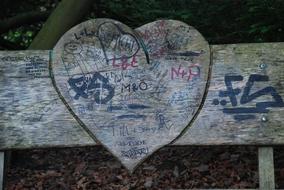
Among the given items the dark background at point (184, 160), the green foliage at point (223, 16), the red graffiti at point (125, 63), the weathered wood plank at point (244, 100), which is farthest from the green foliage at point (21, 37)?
the weathered wood plank at point (244, 100)

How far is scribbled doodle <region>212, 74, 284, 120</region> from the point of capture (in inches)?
154

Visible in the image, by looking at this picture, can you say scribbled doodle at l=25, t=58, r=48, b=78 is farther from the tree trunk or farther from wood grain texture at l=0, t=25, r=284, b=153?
the tree trunk

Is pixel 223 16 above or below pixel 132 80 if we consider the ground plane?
above

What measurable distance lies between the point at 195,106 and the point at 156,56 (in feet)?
1.51

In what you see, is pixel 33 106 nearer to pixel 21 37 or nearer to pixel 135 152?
pixel 135 152

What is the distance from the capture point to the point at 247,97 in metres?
3.92

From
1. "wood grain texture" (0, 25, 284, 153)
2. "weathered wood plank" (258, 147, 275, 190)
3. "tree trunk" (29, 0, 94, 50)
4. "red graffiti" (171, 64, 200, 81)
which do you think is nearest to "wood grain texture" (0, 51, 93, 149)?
"wood grain texture" (0, 25, 284, 153)

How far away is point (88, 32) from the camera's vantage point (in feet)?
13.3

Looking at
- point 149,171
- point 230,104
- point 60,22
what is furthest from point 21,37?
point 230,104

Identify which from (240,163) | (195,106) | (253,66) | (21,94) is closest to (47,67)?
(21,94)

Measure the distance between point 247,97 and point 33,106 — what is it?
5.16 feet

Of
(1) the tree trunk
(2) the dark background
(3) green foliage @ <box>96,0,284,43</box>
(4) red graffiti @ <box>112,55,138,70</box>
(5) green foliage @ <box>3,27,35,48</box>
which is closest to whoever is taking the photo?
(4) red graffiti @ <box>112,55,138,70</box>

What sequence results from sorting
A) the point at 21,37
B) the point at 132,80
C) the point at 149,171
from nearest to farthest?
the point at 132,80 < the point at 149,171 < the point at 21,37

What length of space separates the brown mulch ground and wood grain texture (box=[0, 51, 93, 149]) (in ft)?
4.62
